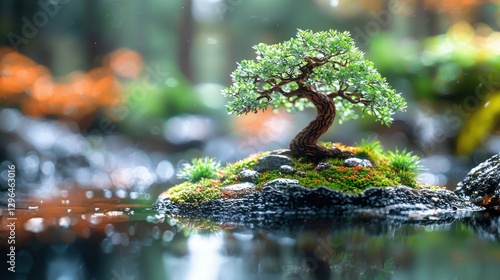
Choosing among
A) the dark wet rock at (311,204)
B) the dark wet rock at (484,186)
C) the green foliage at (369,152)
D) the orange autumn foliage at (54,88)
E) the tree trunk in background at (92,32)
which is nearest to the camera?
the dark wet rock at (311,204)

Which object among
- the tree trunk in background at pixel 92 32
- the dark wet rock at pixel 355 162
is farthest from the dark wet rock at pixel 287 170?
the tree trunk in background at pixel 92 32

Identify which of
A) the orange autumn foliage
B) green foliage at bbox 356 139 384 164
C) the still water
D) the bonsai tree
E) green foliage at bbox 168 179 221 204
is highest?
the orange autumn foliage

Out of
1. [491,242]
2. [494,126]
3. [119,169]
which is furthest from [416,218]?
[119,169]

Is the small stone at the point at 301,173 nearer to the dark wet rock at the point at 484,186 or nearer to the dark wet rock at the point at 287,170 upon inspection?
the dark wet rock at the point at 287,170

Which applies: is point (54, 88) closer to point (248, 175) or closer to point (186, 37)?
point (186, 37)

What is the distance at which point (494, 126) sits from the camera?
33.8 ft

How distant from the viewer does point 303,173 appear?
6020 millimetres

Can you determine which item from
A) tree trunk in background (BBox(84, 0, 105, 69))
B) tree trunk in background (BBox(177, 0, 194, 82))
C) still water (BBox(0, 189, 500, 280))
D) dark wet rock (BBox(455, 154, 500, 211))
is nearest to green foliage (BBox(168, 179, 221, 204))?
still water (BBox(0, 189, 500, 280))

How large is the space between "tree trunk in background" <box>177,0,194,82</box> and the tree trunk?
26.2 feet

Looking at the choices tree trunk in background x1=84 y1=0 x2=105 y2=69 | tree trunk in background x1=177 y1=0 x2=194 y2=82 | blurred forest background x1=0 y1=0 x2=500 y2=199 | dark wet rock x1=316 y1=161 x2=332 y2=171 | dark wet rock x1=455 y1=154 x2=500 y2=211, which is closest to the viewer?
dark wet rock x1=455 y1=154 x2=500 y2=211

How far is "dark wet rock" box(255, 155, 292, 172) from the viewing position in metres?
6.24

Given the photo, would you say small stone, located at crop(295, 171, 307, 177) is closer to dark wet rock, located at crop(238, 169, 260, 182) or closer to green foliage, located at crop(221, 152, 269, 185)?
dark wet rock, located at crop(238, 169, 260, 182)

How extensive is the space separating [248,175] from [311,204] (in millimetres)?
896

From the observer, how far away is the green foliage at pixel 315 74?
18.9ft
